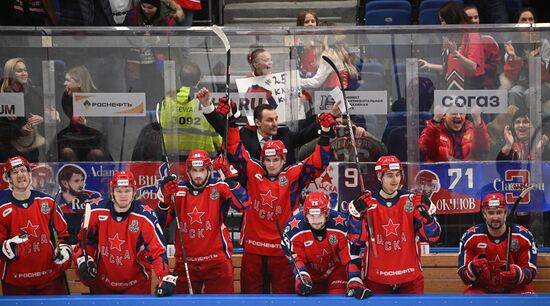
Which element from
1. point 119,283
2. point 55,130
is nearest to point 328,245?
point 119,283

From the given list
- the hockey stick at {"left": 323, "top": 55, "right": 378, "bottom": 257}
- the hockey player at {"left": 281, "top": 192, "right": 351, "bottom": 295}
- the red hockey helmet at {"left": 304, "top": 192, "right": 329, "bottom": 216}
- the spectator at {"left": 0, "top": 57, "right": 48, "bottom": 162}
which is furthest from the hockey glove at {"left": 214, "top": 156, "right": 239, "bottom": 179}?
→ the spectator at {"left": 0, "top": 57, "right": 48, "bottom": 162}

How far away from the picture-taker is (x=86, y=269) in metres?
7.03

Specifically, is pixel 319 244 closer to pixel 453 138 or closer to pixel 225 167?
pixel 225 167

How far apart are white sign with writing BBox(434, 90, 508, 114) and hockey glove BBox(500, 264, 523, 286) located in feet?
4.30

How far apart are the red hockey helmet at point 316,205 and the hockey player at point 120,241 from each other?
969mm

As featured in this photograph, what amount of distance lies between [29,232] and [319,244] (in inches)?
76.1

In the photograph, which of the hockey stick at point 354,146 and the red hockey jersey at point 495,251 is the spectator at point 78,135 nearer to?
the hockey stick at point 354,146

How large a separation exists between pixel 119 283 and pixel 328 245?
1.40 metres

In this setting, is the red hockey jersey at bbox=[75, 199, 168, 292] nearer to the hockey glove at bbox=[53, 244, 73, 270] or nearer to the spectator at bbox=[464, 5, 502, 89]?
the hockey glove at bbox=[53, 244, 73, 270]

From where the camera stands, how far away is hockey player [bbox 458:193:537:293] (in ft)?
23.8

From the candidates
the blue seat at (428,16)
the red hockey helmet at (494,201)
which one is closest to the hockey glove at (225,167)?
the red hockey helmet at (494,201)

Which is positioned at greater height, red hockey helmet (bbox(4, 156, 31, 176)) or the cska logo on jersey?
red hockey helmet (bbox(4, 156, 31, 176))

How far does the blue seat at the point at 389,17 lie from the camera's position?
33.9 feet

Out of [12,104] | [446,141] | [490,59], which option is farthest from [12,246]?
[490,59]
